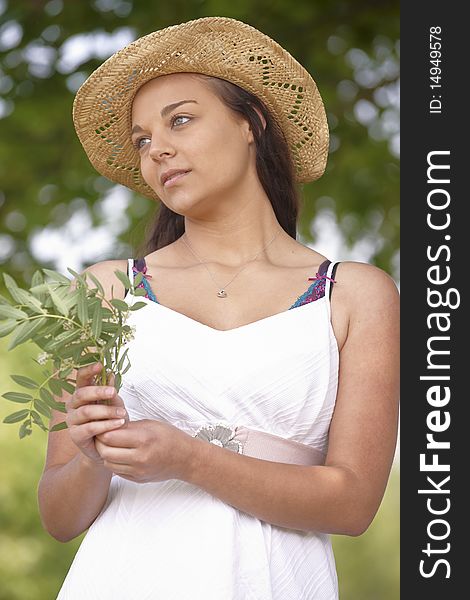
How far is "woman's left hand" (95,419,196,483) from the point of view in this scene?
2.04 metres

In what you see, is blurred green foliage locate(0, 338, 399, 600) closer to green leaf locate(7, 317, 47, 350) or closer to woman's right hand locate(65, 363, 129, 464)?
woman's right hand locate(65, 363, 129, 464)

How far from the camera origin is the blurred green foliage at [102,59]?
4887 millimetres

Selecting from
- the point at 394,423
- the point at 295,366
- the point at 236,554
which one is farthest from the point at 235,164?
the point at 236,554

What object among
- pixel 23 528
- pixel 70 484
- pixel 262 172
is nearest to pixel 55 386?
pixel 70 484

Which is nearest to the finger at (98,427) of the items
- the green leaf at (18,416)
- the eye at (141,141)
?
the green leaf at (18,416)

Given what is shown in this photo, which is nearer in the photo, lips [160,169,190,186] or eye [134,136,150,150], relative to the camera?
lips [160,169,190,186]

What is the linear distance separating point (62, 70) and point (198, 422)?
9.65 feet

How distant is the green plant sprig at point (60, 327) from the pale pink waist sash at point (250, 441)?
282mm

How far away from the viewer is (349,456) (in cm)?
231

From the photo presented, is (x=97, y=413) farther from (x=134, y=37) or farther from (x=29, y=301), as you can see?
(x=134, y=37)

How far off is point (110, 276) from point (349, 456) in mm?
642

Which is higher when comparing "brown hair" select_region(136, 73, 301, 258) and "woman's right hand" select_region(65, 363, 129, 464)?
"brown hair" select_region(136, 73, 301, 258)

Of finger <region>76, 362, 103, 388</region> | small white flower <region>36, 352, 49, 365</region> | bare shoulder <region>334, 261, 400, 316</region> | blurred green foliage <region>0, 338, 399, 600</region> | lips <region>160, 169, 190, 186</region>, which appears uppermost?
blurred green foliage <region>0, 338, 399, 600</region>

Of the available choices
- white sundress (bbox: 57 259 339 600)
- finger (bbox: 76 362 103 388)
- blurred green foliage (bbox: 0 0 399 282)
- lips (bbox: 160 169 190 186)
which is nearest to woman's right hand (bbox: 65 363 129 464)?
finger (bbox: 76 362 103 388)
